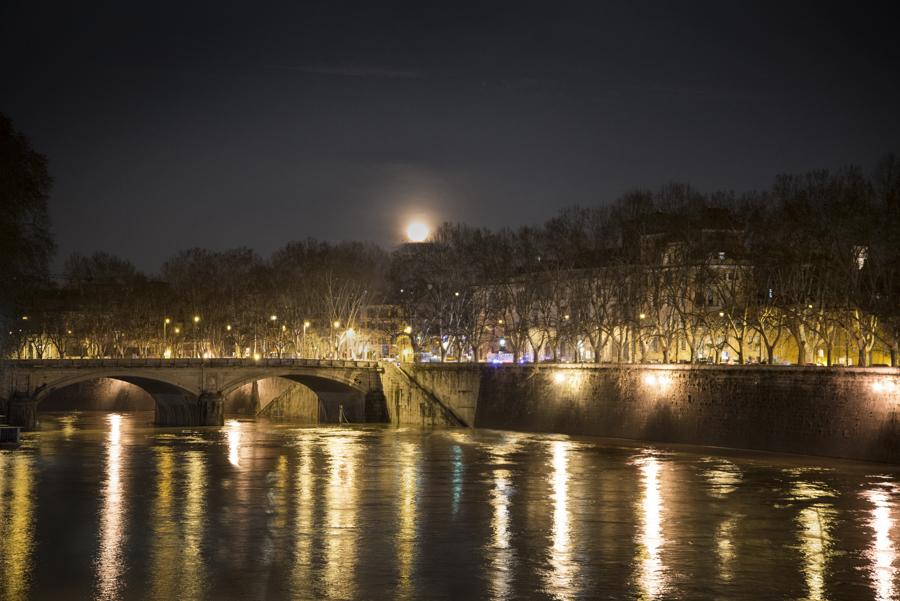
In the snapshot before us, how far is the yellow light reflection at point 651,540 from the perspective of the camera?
91.2 ft

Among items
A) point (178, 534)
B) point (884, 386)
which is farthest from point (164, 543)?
point (884, 386)

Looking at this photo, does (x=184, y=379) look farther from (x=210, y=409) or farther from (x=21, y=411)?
(x=21, y=411)

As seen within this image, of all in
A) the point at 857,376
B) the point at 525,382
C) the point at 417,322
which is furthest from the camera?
the point at 417,322

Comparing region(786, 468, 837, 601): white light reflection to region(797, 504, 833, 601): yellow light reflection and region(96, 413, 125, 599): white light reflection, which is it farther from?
region(96, 413, 125, 599): white light reflection

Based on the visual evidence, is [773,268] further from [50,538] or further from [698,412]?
[50,538]

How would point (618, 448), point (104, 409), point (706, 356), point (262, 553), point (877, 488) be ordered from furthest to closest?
point (104, 409) < point (706, 356) < point (618, 448) < point (877, 488) < point (262, 553)

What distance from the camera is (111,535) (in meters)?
34.0

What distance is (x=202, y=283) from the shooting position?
391 feet

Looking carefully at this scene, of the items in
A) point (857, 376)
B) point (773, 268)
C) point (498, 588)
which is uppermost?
point (773, 268)

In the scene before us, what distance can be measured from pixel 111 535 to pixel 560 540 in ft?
Result: 41.2

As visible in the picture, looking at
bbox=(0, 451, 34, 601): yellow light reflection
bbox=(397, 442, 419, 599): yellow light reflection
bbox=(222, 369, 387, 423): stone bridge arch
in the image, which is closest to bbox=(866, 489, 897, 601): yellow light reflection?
bbox=(397, 442, 419, 599): yellow light reflection

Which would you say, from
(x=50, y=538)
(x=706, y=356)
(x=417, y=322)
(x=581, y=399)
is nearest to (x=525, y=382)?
(x=581, y=399)

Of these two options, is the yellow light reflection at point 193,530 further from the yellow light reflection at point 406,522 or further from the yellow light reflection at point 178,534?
the yellow light reflection at point 406,522

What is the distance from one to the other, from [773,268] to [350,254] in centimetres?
5220
